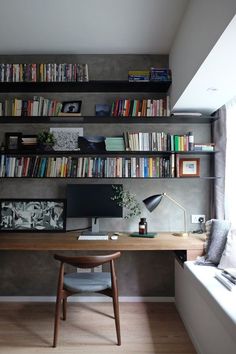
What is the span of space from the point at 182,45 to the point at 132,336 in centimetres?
250

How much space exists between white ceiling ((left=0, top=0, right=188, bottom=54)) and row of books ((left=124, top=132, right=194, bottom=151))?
0.92 m

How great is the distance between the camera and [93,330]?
242 cm

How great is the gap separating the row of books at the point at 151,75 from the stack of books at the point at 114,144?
0.61 meters

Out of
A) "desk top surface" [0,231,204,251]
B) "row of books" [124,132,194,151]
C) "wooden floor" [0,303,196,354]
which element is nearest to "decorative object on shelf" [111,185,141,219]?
"desk top surface" [0,231,204,251]

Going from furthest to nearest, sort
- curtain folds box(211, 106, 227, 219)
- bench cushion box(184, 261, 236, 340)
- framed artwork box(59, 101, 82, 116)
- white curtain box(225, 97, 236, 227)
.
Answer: framed artwork box(59, 101, 82, 116) → curtain folds box(211, 106, 227, 219) → white curtain box(225, 97, 236, 227) → bench cushion box(184, 261, 236, 340)

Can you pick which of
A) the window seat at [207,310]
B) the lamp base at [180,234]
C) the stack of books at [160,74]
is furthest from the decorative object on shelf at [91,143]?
the window seat at [207,310]

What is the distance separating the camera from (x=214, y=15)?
65.1 inches

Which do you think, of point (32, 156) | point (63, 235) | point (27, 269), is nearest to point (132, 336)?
point (63, 235)

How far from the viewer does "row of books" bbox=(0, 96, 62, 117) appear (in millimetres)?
2898

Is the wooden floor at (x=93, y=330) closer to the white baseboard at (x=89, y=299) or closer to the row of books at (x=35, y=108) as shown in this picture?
the white baseboard at (x=89, y=299)

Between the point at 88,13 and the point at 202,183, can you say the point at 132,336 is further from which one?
the point at 88,13

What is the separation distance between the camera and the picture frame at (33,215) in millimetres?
3004

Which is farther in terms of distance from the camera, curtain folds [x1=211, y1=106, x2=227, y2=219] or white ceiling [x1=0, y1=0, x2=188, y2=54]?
curtain folds [x1=211, y1=106, x2=227, y2=219]

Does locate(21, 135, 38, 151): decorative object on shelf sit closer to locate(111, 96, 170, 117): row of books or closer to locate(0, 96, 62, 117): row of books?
locate(0, 96, 62, 117): row of books
